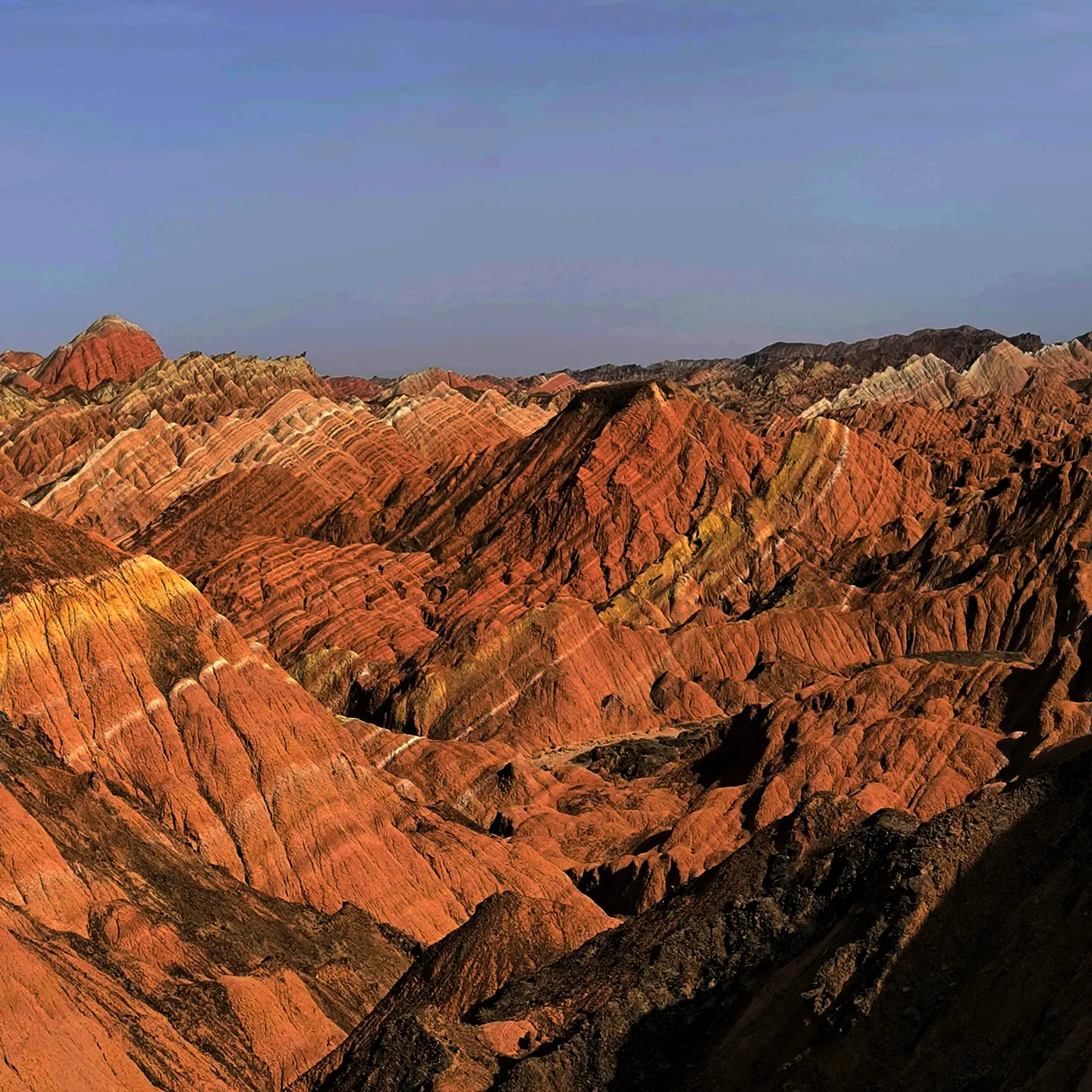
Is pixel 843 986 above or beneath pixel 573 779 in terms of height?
above

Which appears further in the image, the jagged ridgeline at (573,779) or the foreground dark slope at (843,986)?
the jagged ridgeline at (573,779)

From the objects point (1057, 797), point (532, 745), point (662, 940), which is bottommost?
point (532, 745)

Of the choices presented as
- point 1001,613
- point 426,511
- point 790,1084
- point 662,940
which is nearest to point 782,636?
point 1001,613

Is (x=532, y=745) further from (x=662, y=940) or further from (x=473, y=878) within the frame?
(x=662, y=940)

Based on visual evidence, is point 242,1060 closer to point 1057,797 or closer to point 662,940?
point 662,940

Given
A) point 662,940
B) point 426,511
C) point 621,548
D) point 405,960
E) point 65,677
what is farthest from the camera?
point 426,511

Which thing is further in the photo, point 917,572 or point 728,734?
point 917,572

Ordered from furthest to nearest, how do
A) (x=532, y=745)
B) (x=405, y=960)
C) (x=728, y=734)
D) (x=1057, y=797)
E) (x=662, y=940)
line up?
(x=532, y=745)
(x=728, y=734)
(x=405, y=960)
(x=662, y=940)
(x=1057, y=797)

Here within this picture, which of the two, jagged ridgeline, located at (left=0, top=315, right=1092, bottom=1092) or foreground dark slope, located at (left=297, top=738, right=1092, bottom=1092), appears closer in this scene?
foreground dark slope, located at (left=297, top=738, right=1092, bottom=1092)

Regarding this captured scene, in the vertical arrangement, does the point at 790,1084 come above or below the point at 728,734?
above

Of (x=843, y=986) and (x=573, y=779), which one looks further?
(x=573, y=779)
